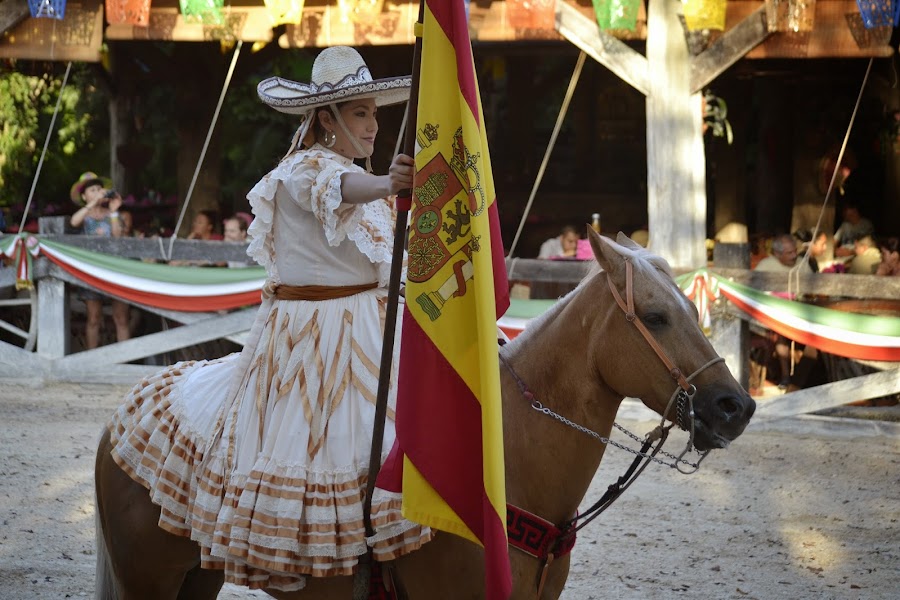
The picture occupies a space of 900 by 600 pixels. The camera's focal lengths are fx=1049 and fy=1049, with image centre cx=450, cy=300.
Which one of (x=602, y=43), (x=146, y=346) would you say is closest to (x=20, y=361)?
(x=146, y=346)

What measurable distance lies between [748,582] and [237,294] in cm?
556

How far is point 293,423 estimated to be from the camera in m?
3.04

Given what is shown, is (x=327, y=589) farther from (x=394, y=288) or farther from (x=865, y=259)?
(x=865, y=259)

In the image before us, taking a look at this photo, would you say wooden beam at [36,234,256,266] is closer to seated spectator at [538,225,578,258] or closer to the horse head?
seated spectator at [538,225,578,258]

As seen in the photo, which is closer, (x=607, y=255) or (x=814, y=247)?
(x=607, y=255)

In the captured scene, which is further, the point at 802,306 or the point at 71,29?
the point at 71,29

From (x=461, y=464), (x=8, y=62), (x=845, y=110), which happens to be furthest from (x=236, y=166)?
(x=461, y=464)

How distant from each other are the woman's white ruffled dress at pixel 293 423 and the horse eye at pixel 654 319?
2.50 feet

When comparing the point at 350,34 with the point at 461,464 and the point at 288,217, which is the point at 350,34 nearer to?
A: the point at 288,217

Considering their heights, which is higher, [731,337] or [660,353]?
[660,353]

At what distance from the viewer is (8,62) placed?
12273 mm

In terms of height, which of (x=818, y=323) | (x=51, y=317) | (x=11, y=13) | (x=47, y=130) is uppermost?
(x=11, y=13)

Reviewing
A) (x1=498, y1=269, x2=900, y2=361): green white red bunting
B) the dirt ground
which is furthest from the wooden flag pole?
(x1=498, y1=269, x2=900, y2=361): green white red bunting

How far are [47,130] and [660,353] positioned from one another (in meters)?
15.3
